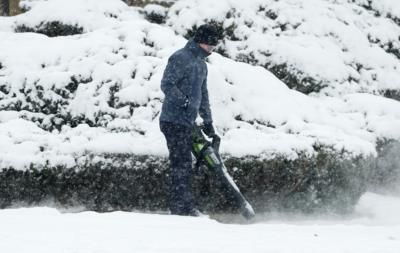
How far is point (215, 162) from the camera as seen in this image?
550cm

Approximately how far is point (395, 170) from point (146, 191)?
13.8 ft

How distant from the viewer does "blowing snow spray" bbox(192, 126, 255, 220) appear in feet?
17.9

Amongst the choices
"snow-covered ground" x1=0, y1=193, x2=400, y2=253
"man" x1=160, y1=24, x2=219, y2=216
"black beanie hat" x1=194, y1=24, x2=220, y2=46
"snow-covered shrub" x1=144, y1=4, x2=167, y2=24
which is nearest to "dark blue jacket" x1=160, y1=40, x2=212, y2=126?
"man" x1=160, y1=24, x2=219, y2=216

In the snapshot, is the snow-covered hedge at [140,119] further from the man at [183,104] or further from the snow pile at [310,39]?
the snow pile at [310,39]

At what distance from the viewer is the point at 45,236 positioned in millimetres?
3676

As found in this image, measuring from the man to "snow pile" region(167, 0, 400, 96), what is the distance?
13.3 feet

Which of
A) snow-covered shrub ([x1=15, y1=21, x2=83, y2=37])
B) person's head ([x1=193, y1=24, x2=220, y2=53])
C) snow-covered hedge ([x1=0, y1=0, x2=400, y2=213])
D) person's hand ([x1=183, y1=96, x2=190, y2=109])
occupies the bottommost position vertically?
snow-covered shrub ([x1=15, y1=21, x2=83, y2=37])

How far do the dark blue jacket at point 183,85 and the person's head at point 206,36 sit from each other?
0.20ft

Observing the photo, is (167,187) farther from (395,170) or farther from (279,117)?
(395,170)

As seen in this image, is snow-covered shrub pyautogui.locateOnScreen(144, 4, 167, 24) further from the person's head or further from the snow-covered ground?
the snow-covered ground

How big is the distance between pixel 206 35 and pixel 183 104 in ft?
2.39

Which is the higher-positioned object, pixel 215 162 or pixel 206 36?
pixel 206 36

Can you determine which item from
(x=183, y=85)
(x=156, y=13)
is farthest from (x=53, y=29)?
(x=183, y=85)

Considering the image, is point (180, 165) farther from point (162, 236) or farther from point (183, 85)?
point (162, 236)
